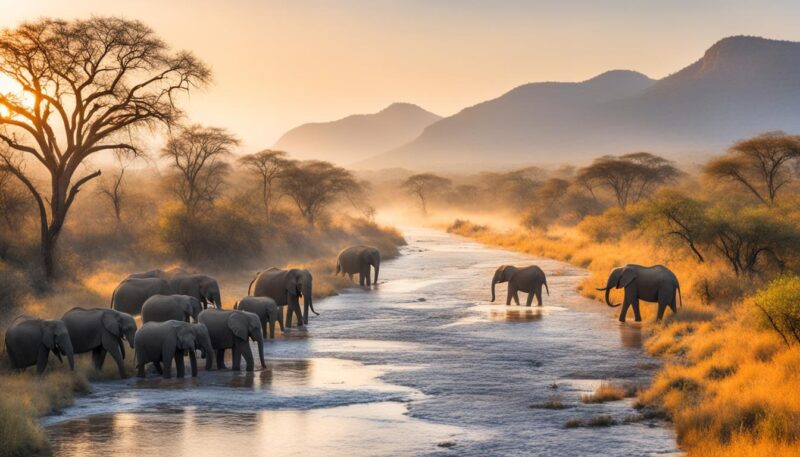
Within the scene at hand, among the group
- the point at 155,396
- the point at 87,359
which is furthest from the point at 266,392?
the point at 87,359

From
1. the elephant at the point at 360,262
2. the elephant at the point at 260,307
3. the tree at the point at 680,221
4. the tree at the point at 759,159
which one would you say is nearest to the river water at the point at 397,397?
the elephant at the point at 260,307

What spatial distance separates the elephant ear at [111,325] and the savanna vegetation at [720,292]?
10.2m

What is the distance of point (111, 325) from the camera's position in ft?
55.1

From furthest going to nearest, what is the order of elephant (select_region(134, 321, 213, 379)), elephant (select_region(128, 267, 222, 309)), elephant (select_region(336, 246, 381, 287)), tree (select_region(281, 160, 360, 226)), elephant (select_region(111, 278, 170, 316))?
tree (select_region(281, 160, 360, 226))
elephant (select_region(336, 246, 381, 287))
elephant (select_region(128, 267, 222, 309))
elephant (select_region(111, 278, 170, 316))
elephant (select_region(134, 321, 213, 379))

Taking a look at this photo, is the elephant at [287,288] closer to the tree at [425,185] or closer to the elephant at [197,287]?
the elephant at [197,287]

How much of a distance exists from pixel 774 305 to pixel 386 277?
23.4 m

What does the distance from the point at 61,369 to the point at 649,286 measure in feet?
51.4

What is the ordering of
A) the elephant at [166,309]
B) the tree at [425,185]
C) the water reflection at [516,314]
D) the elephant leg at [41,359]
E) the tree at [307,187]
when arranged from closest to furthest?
the elephant leg at [41,359], the elephant at [166,309], the water reflection at [516,314], the tree at [307,187], the tree at [425,185]

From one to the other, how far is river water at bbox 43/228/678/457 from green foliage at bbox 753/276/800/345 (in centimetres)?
276

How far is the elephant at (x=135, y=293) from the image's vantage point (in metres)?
22.4

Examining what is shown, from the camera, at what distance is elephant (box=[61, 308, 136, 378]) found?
16719 millimetres

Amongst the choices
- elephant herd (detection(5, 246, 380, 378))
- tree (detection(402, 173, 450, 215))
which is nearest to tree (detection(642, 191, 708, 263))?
elephant herd (detection(5, 246, 380, 378))

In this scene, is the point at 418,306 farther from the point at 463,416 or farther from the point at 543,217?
the point at 543,217

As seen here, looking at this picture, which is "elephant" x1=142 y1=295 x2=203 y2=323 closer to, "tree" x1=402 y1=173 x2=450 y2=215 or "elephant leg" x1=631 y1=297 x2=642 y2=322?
"elephant leg" x1=631 y1=297 x2=642 y2=322
